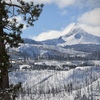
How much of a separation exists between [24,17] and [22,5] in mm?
727

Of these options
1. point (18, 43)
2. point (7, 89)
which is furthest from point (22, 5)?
point (7, 89)

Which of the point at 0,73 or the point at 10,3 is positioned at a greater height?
the point at 10,3

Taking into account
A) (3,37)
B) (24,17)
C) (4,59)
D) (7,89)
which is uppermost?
(24,17)

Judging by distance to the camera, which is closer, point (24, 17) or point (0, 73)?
point (0, 73)

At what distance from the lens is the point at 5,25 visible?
1817 cm

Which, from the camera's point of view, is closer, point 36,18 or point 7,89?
point 7,89

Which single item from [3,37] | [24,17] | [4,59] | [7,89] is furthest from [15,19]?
[7,89]

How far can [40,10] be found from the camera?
62.0 ft

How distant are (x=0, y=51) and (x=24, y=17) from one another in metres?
2.77

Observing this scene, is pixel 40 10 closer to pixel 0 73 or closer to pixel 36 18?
pixel 36 18

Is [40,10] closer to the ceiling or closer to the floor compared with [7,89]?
closer to the ceiling

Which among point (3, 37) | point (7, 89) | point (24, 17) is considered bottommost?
point (7, 89)

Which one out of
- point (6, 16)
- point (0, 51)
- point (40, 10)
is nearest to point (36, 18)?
point (40, 10)

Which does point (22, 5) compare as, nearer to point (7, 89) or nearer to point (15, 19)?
point (15, 19)
